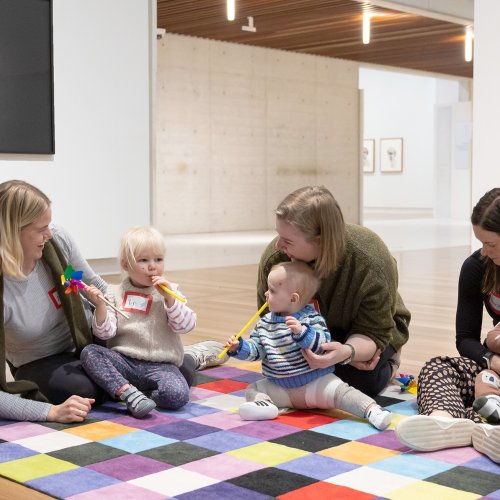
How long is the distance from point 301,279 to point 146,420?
24.0 inches

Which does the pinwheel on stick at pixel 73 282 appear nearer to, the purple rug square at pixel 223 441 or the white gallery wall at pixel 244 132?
the purple rug square at pixel 223 441

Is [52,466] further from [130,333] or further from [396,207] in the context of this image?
[396,207]

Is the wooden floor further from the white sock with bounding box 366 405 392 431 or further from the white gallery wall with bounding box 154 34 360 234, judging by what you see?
the white gallery wall with bounding box 154 34 360 234

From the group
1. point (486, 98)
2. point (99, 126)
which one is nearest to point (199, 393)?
point (486, 98)

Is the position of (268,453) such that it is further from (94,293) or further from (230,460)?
A: (94,293)

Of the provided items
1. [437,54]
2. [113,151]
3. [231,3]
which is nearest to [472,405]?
[113,151]

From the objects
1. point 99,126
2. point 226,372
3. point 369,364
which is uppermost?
point 99,126

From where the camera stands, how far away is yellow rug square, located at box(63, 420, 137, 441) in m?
2.40

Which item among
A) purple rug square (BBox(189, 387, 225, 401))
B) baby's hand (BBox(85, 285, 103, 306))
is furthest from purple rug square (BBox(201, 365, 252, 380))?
baby's hand (BBox(85, 285, 103, 306))

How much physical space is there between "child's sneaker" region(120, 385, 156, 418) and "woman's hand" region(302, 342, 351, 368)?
48 cm

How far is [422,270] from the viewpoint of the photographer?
691 centimetres

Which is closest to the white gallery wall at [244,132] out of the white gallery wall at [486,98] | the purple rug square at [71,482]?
the white gallery wall at [486,98]

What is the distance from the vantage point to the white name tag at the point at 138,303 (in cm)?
279

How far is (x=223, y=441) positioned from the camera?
92.3 inches
